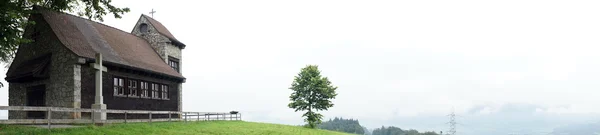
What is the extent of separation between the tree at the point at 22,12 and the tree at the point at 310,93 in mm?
19617

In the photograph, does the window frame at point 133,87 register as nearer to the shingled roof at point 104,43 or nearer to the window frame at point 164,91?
the shingled roof at point 104,43

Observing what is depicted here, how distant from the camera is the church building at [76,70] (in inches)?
1033

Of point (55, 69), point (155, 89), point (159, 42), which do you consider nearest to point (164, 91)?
point (155, 89)

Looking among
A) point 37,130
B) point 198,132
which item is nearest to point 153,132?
point 198,132

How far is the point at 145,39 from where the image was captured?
3994cm

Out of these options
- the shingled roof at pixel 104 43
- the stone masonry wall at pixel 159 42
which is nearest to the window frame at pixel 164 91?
the shingled roof at pixel 104 43

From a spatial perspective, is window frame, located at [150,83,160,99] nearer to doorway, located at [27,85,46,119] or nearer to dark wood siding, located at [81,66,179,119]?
dark wood siding, located at [81,66,179,119]

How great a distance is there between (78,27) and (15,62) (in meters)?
4.13

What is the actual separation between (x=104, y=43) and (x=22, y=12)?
6.41 meters

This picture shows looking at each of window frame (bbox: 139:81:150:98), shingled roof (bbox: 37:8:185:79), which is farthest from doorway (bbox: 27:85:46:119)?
window frame (bbox: 139:81:150:98)

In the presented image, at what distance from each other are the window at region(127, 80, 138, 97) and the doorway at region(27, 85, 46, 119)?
4.57 meters

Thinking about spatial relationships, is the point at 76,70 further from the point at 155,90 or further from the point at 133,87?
the point at 155,90

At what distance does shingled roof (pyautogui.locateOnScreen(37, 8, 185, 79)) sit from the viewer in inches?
1066

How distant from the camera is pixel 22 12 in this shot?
79.5 ft
